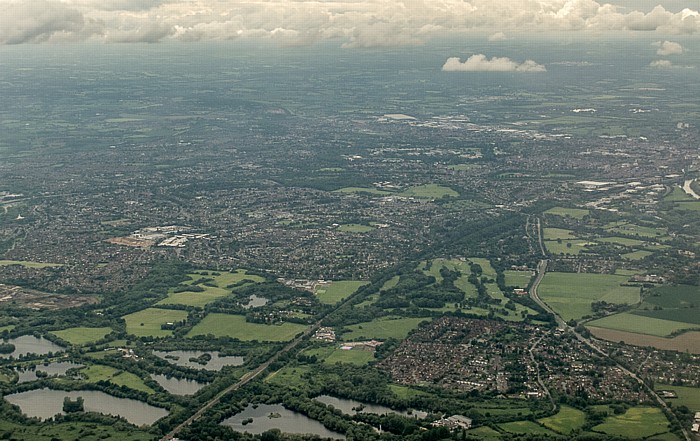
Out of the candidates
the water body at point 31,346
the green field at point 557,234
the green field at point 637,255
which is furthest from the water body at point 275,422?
the green field at point 557,234

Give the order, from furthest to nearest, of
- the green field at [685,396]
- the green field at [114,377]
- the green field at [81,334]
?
the green field at [81,334] → the green field at [114,377] → the green field at [685,396]

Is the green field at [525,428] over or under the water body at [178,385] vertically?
over

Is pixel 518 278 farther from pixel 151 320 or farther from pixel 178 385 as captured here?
pixel 178 385

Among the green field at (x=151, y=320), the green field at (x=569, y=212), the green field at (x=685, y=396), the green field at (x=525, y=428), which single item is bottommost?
the green field at (x=151, y=320)

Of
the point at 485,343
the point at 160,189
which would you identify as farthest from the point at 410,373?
the point at 160,189

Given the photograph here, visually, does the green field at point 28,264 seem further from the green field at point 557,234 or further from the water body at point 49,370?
the green field at point 557,234

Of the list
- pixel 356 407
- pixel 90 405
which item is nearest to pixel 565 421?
pixel 356 407
